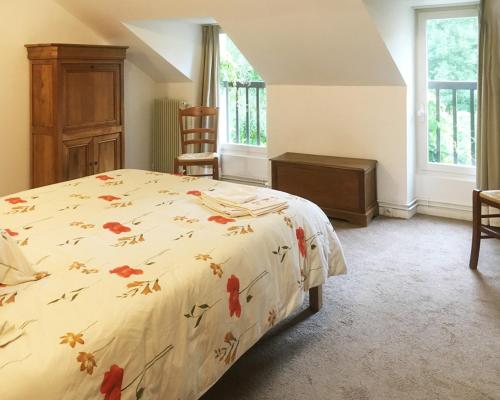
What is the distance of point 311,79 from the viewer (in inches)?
184

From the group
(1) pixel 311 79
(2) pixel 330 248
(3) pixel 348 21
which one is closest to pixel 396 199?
(1) pixel 311 79

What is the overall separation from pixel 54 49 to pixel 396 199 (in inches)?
125

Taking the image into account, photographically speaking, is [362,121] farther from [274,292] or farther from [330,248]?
[274,292]

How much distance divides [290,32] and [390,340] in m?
2.64

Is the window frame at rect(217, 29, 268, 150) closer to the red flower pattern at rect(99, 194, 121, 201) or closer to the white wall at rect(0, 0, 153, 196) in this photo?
the white wall at rect(0, 0, 153, 196)

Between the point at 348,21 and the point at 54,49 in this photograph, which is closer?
the point at 348,21

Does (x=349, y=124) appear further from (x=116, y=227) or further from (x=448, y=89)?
(x=116, y=227)

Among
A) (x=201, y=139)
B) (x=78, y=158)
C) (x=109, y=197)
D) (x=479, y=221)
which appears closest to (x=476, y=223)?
(x=479, y=221)

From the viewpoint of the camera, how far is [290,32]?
163 inches

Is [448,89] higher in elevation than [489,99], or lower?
higher

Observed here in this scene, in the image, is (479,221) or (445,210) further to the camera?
(445,210)

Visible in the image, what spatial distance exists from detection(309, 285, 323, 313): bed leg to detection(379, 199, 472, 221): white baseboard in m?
2.00

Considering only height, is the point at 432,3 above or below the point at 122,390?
above

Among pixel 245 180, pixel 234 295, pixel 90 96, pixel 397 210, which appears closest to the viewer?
pixel 234 295
